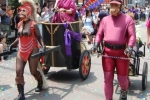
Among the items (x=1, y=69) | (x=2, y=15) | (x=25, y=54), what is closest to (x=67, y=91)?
(x=25, y=54)

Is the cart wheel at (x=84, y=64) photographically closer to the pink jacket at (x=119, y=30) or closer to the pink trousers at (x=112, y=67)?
the pink trousers at (x=112, y=67)

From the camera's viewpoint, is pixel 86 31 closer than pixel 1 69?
No

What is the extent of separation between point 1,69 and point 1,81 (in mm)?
1275

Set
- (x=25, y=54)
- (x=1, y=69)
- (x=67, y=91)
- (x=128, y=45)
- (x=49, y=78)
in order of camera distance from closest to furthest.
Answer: (x=128, y=45), (x=25, y=54), (x=67, y=91), (x=49, y=78), (x=1, y=69)

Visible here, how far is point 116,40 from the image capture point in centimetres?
440

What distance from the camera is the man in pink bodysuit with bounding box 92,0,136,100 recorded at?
436 cm

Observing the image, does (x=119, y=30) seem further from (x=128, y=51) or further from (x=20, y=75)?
(x=20, y=75)

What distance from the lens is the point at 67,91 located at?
561 centimetres

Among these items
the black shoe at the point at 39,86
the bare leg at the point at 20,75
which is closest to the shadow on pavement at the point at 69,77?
the black shoe at the point at 39,86

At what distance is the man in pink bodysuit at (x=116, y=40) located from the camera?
4355mm

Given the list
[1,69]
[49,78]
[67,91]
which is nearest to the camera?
[67,91]

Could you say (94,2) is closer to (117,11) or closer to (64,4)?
(64,4)

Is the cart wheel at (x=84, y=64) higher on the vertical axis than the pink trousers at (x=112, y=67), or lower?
lower

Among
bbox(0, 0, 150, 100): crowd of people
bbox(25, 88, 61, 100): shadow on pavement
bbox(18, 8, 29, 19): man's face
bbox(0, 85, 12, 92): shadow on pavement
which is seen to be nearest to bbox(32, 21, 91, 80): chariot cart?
bbox(0, 0, 150, 100): crowd of people
